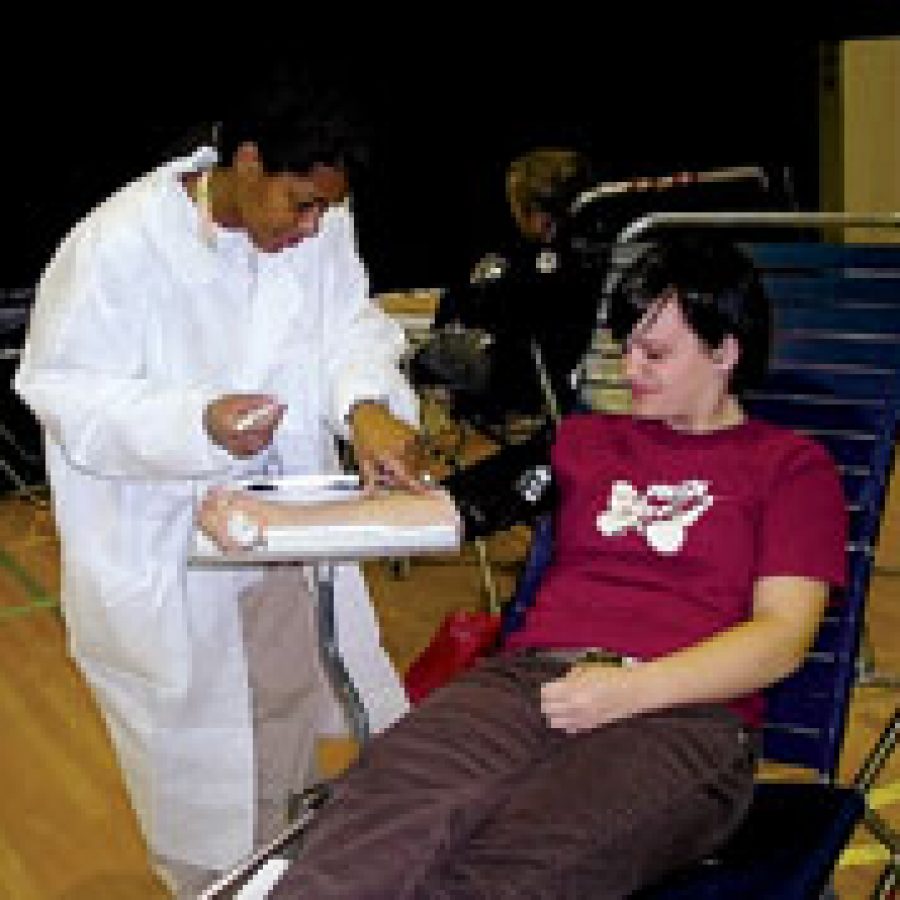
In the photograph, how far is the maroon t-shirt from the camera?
194 cm

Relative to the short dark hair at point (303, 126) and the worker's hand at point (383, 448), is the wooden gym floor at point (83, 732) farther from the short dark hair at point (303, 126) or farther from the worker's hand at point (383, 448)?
the short dark hair at point (303, 126)

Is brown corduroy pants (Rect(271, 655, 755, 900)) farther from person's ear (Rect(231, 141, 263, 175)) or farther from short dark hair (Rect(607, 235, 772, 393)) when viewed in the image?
person's ear (Rect(231, 141, 263, 175))

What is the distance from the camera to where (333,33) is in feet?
19.2

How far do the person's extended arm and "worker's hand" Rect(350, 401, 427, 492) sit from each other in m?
0.37

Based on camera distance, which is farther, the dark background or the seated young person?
the dark background

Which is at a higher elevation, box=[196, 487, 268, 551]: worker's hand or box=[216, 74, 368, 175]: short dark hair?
box=[216, 74, 368, 175]: short dark hair

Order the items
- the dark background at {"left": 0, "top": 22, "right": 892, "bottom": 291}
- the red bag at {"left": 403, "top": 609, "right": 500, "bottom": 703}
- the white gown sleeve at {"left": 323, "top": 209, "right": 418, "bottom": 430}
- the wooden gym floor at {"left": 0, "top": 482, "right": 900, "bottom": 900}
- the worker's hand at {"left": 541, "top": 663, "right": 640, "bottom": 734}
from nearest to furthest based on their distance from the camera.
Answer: the worker's hand at {"left": 541, "top": 663, "right": 640, "bottom": 734} → the white gown sleeve at {"left": 323, "top": 209, "right": 418, "bottom": 430} → the red bag at {"left": 403, "top": 609, "right": 500, "bottom": 703} → the wooden gym floor at {"left": 0, "top": 482, "right": 900, "bottom": 900} → the dark background at {"left": 0, "top": 22, "right": 892, "bottom": 291}

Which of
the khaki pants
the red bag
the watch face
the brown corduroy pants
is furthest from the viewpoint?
the watch face

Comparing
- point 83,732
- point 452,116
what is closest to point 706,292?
point 83,732

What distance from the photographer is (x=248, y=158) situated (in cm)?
202

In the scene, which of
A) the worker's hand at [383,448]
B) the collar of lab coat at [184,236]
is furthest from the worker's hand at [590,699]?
the collar of lab coat at [184,236]

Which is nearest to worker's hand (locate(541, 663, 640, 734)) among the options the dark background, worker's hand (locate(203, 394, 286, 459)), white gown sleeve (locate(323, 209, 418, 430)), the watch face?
worker's hand (locate(203, 394, 286, 459))

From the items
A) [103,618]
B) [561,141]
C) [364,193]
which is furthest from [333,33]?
[103,618]

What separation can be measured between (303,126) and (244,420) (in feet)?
1.15
